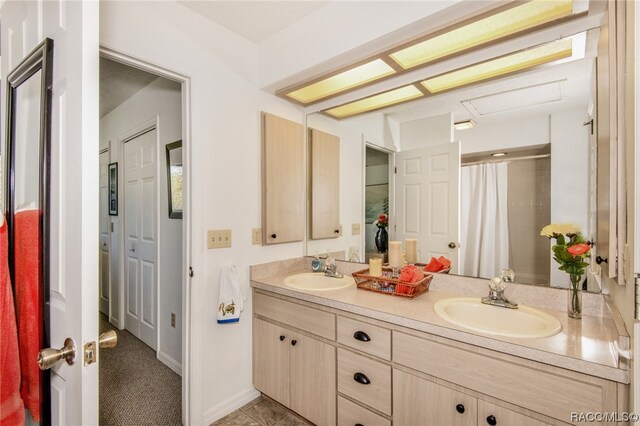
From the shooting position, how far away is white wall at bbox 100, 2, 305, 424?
5.43 feet

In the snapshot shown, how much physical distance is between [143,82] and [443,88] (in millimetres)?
2413

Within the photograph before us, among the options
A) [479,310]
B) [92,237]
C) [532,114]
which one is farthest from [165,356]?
[532,114]

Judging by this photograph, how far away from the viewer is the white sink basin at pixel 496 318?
114cm

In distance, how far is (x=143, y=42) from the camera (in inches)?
60.6

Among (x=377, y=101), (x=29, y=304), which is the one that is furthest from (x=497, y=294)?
(x=29, y=304)

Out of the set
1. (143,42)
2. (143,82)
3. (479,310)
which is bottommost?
(479,310)

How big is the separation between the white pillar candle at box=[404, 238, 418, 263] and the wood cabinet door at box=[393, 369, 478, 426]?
2.33 feet

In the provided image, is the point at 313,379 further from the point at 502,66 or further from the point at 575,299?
the point at 502,66

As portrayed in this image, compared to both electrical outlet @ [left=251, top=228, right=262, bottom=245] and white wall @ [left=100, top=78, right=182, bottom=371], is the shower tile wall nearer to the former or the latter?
electrical outlet @ [left=251, top=228, right=262, bottom=245]

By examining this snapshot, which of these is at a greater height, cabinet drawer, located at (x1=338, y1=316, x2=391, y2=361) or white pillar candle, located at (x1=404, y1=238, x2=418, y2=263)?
white pillar candle, located at (x1=404, y1=238, x2=418, y2=263)

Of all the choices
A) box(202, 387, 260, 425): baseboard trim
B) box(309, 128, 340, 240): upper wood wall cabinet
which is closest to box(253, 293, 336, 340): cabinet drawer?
box(202, 387, 260, 425): baseboard trim

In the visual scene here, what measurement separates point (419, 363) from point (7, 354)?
1.35 metres

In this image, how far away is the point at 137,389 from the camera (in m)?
2.15

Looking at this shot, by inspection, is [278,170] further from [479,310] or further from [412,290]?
[479,310]
